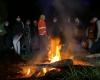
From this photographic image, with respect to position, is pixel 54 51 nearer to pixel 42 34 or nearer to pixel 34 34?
pixel 42 34

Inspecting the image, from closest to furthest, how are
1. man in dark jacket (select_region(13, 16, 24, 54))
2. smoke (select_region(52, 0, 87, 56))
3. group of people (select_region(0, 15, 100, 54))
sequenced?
1. group of people (select_region(0, 15, 100, 54))
2. man in dark jacket (select_region(13, 16, 24, 54))
3. smoke (select_region(52, 0, 87, 56))

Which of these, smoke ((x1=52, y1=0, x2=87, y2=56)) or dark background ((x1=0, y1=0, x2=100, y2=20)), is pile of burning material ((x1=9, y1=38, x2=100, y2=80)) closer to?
smoke ((x1=52, y1=0, x2=87, y2=56))

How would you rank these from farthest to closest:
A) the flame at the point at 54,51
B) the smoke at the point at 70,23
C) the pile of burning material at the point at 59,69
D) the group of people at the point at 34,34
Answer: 1. the smoke at the point at 70,23
2. the group of people at the point at 34,34
3. the flame at the point at 54,51
4. the pile of burning material at the point at 59,69

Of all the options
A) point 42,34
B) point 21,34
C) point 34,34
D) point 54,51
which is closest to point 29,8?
point 34,34

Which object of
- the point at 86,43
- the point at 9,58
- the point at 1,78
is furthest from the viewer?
the point at 86,43

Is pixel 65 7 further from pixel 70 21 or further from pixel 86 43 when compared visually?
pixel 86 43

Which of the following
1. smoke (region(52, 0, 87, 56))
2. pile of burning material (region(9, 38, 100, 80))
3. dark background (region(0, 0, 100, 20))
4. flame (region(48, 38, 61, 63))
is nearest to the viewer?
pile of burning material (region(9, 38, 100, 80))

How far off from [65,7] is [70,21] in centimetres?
191

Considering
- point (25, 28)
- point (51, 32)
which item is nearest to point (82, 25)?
point (51, 32)

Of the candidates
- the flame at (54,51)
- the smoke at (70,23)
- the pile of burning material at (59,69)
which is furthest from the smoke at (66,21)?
the pile of burning material at (59,69)

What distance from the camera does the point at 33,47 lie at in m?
16.2

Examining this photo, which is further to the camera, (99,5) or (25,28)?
(99,5)

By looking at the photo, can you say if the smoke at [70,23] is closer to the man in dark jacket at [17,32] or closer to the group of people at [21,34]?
the group of people at [21,34]

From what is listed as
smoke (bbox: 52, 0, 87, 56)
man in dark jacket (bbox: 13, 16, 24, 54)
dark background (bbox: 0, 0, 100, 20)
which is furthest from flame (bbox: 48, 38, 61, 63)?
→ dark background (bbox: 0, 0, 100, 20)
